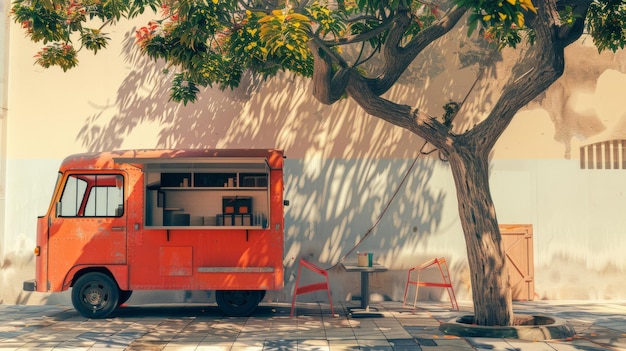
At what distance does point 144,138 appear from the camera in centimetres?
1673

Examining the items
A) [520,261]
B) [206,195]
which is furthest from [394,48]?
[520,261]

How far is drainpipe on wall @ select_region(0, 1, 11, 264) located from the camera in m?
16.5

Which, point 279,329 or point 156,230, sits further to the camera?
point 156,230

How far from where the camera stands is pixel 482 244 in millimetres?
11695

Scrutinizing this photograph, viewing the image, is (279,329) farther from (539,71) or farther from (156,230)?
(539,71)

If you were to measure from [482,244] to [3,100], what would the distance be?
1033 cm

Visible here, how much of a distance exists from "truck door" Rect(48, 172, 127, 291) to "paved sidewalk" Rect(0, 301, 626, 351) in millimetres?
995

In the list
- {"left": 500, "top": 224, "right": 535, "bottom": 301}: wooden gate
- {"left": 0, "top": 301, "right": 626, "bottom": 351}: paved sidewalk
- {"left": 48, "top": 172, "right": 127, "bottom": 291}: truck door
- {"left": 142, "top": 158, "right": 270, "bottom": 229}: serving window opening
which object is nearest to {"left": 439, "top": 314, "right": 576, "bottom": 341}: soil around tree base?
{"left": 0, "top": 301, "right": 626, "bottom": 351}: paved sidewalk

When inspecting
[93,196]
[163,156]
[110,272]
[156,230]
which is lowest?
[110,272]

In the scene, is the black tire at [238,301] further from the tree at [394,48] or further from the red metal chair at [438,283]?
the tree at [394,48]

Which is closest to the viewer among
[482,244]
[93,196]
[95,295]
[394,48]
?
[482,244]

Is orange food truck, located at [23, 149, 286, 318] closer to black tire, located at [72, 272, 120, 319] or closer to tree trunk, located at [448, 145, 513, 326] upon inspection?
black tire, located at [72, 272, 120, 319]

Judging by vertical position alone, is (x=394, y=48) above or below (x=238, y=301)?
above

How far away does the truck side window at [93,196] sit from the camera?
14.2 meters
